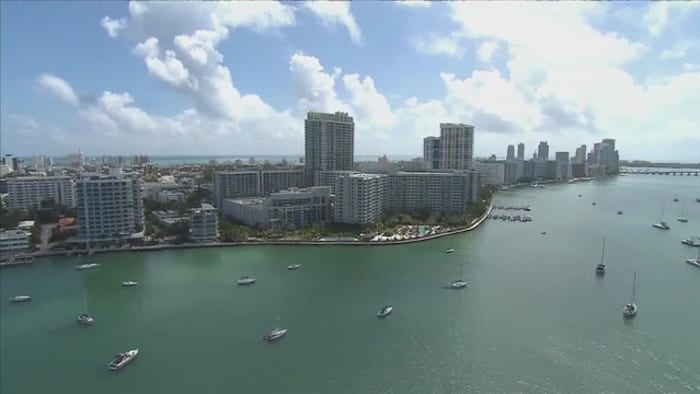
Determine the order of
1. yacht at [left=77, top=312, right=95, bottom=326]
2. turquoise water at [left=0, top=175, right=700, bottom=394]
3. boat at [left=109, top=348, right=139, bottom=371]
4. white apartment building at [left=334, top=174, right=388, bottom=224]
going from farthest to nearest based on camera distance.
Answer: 1. white apartment building at [left=334, top=174, right=388, bottom=224]
2. yacht at [left=77, top=312, right=95, bottom=326]
3. boat at [left=109, top=348, right=139, bottom=371]
4. turquoise water at [left=0, top=175, right=700, bottom=394]

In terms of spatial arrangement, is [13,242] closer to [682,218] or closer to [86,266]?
[86,266]

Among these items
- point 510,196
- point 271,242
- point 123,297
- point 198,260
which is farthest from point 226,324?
point 510,196

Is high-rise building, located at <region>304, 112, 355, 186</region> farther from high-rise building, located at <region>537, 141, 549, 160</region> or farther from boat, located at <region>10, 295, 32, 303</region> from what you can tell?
high-rise building, located at <region>537, 141, 549, 160</region>

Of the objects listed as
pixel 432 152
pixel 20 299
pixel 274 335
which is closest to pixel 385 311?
pixel 274 335

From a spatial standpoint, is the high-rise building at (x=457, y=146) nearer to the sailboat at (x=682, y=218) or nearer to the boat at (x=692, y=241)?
the sailboat at (x=682, y=218)

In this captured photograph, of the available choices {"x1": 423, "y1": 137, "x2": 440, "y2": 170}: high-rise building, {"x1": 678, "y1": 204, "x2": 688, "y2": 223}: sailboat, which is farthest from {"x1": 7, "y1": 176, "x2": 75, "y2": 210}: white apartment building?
{"x1": 678, "y1": 204, "x2": 688, "y2": 223}: sailboat

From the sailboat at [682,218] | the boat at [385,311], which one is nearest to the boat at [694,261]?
the sailboat at [682,218]

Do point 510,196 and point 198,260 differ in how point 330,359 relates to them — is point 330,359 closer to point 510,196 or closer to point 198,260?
point 198,260
